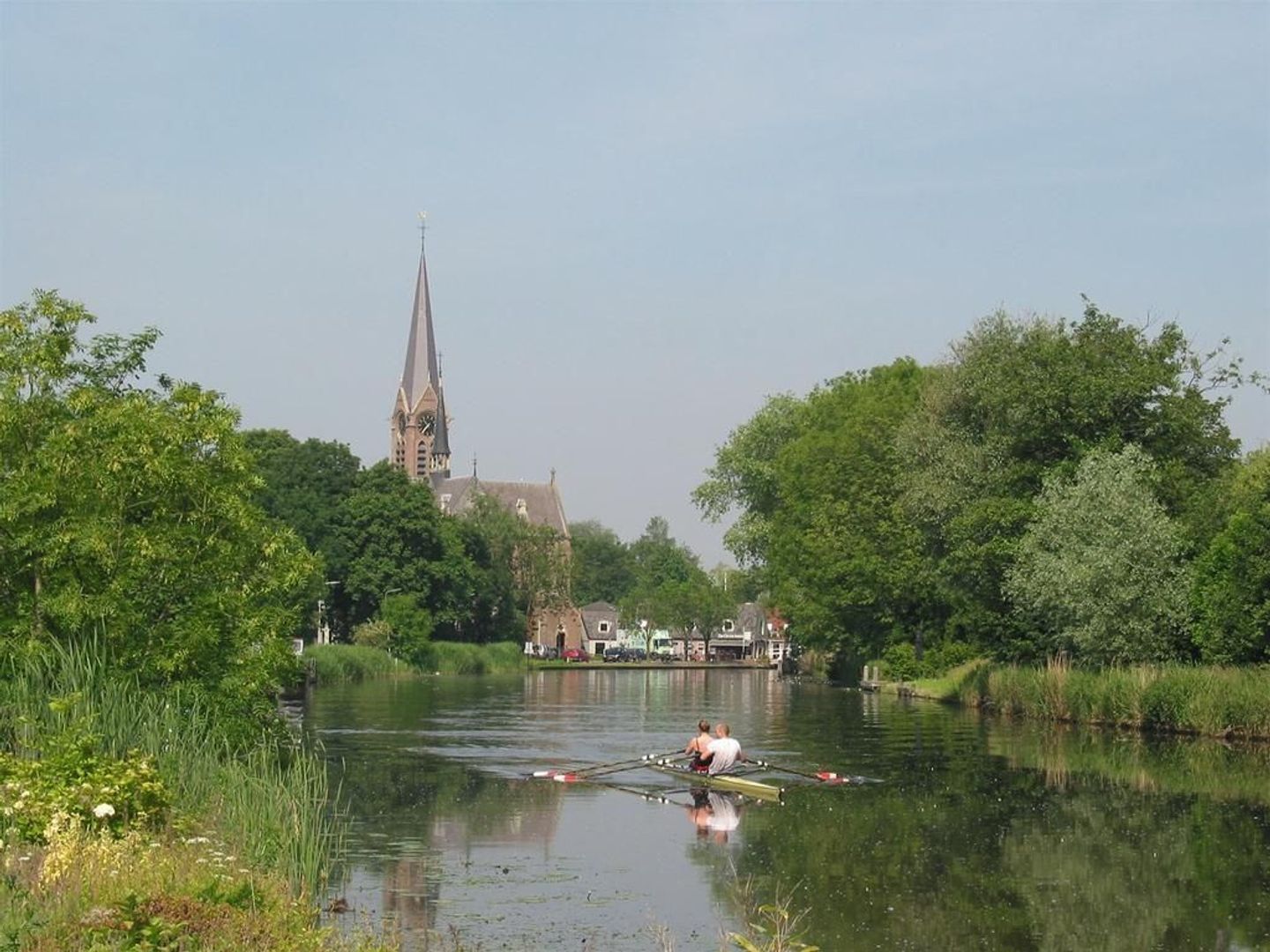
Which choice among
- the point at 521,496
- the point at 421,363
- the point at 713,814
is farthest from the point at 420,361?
the point at 713,814

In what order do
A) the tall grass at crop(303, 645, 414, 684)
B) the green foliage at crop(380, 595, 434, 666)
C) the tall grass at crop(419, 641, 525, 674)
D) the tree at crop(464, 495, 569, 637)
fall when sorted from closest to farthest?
the tall grass at crop(303, 645, 414, 684) → the green foliage at crop(380, 595, 434, 666) → the tall grass at crop(419, 641, 525, 674) → the tree at crop(464, 495, 569, 637)

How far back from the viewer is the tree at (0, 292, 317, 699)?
25094mm

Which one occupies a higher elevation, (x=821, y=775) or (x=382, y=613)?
(x=382, y=613)

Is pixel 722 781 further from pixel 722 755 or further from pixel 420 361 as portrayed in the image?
pixel 420 361

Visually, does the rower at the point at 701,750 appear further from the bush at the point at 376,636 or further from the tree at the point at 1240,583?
the bush at the point at 376,636

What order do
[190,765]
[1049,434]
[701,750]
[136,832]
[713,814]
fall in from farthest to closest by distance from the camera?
[1049,434] → [701,750] → [713,814] → [190,765] → [136,832]

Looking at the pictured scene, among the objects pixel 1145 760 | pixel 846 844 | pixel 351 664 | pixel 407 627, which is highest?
pixel 407 627

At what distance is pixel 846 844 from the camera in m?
23.9

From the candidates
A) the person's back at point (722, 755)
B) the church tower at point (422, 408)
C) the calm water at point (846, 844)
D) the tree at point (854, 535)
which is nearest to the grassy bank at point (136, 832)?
the calm water at point (846, 844)

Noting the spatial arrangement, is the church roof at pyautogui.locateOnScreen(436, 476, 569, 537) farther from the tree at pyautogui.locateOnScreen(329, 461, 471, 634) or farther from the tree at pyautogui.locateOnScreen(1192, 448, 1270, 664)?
the tree at pyautogui.locateOnScreen(1192, 448, 1270, 664)

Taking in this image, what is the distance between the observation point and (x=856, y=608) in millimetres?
75125

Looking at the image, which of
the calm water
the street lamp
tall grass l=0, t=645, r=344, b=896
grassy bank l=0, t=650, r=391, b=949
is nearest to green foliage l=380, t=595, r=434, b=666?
the street lamp

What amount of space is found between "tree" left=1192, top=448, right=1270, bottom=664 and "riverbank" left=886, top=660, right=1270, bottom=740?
29.7 inches

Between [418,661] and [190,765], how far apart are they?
257ft
